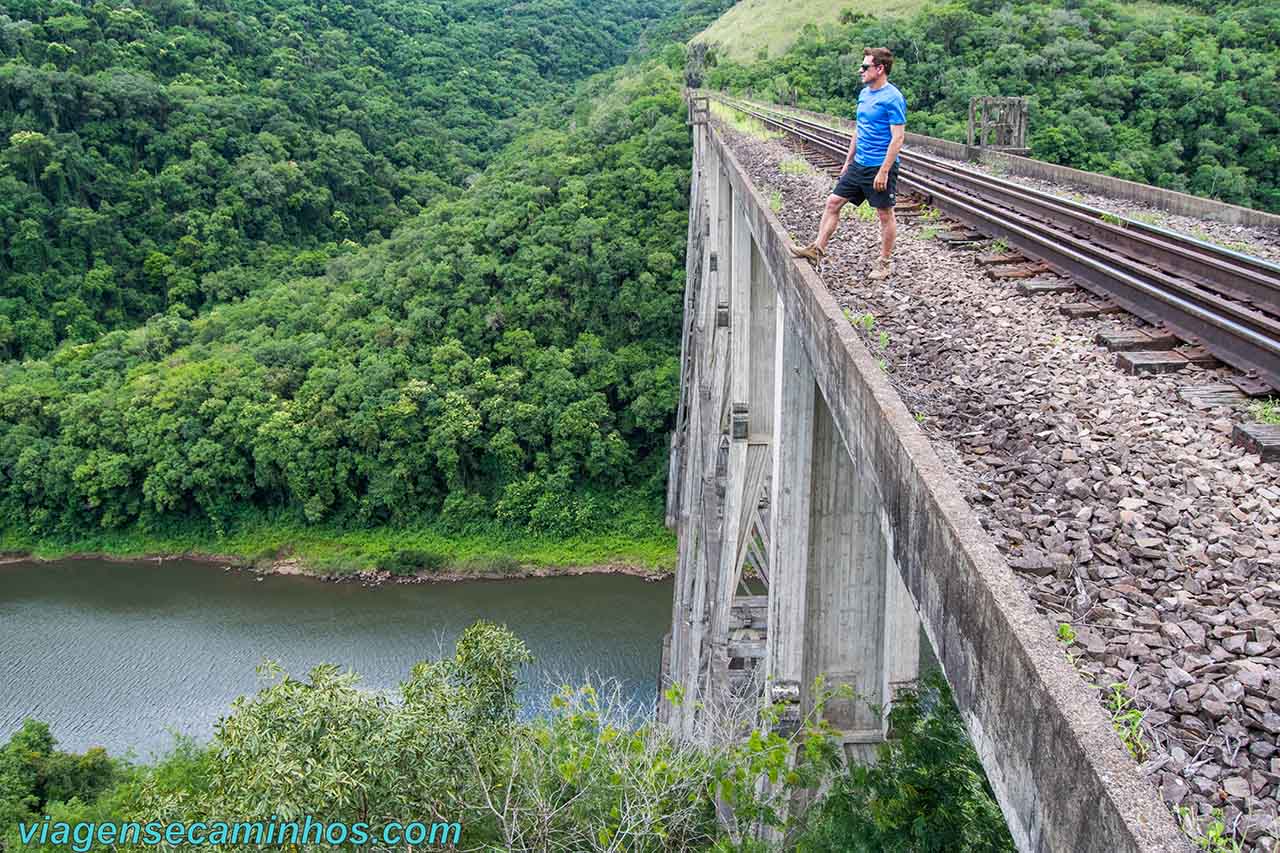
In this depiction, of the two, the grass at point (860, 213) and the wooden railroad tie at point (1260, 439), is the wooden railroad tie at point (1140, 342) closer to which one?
the wooden railroad tie at point (1260, 439)

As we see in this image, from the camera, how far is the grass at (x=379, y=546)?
26938 mm

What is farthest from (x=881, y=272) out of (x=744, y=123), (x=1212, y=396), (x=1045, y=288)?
(x=744, y=123)

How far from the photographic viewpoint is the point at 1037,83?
30172 millimetres

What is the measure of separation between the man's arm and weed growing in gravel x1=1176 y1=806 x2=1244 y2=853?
4.47m

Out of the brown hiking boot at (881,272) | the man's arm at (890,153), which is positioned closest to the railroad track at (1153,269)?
the brown hiking boot at (881,272)

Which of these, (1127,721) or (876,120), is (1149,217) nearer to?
(876,120)

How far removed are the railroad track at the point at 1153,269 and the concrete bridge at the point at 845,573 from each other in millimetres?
1867

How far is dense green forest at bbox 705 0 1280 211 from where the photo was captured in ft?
85.5

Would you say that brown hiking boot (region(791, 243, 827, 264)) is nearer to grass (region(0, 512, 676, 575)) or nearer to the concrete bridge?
the concrete bridge

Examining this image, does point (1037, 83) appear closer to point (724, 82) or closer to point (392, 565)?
point (724, 82)

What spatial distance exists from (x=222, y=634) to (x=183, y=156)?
27.0m

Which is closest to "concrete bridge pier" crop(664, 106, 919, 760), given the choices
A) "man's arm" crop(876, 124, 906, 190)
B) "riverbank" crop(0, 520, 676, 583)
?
"man's arm" crop(876, 124, 906, 190)

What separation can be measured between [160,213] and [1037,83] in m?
36.2

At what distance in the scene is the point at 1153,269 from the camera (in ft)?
20.0
